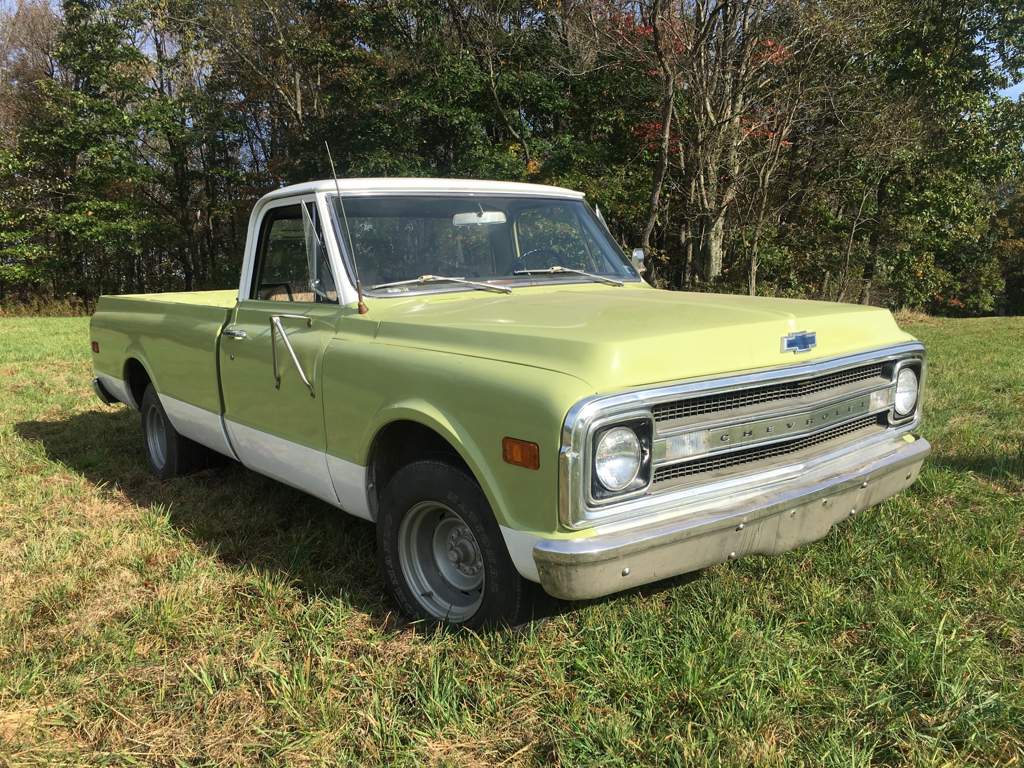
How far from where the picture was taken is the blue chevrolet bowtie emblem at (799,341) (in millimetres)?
2748

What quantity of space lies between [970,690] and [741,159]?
39.1ft

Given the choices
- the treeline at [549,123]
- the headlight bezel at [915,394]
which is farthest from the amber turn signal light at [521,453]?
the treeline at [549,123]

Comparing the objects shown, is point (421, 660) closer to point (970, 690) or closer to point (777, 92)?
point (970, 690)

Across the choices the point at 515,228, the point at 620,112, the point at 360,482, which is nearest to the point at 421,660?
the point at 360,482

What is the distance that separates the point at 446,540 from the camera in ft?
9.73

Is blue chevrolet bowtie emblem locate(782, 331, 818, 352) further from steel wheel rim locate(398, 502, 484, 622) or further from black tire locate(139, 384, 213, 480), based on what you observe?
black tire locate(139, 384, 213, 480)

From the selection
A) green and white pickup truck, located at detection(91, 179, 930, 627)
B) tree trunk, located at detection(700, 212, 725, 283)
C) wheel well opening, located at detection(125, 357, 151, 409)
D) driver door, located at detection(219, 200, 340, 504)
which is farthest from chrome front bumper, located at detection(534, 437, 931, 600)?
tree trunk, located at detection(700, 212, 725, 283)

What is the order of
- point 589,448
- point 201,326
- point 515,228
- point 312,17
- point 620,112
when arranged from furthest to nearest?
point 312,17 < point 620,112 < point 201,326 < point 515,228 < point 589,448

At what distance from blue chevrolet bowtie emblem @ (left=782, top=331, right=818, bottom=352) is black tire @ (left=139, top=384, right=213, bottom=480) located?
371cm

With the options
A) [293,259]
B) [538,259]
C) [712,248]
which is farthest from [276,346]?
[712,248]

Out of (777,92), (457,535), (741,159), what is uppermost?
(777,92)

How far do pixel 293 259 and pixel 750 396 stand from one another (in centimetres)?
233

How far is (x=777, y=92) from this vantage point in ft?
40.6

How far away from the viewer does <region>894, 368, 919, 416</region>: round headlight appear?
3.31m
